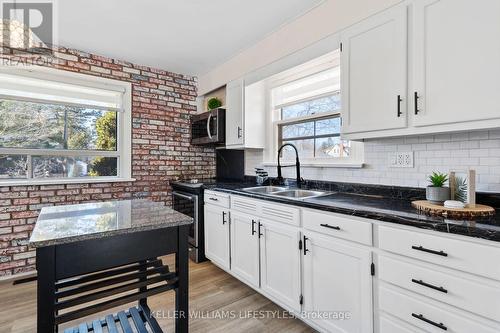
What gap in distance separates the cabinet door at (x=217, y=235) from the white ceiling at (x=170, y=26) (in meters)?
1.81

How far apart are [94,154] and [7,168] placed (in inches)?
31.1

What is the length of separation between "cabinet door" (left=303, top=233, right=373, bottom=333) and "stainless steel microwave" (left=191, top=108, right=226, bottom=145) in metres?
1.98

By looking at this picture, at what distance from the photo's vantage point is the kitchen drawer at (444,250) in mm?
1000

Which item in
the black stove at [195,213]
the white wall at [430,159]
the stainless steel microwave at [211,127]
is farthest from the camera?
the stainless steel microwave at [211,127]

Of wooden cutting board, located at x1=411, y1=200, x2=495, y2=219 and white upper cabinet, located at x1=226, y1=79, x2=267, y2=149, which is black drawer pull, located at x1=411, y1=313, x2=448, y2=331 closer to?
wooden cutting board, located at x1=411, y1=200, x2=495, y2=219

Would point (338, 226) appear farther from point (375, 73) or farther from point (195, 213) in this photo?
point (195, 213)

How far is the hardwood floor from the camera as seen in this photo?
6.07 ft

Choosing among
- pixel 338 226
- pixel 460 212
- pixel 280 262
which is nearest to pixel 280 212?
pixel 280 262

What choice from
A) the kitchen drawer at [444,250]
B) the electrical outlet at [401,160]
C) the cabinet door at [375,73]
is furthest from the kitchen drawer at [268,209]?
the electrical outlet at [401,160]

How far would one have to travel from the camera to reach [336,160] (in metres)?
2.43

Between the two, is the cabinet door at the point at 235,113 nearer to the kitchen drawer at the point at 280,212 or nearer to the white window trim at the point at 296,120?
the white window trim at the point at 296,120

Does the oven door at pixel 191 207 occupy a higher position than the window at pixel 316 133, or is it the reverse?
the window at pixel 316 133

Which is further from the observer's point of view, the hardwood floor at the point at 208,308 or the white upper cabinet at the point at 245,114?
the white upper cabinet at the point at 245,114

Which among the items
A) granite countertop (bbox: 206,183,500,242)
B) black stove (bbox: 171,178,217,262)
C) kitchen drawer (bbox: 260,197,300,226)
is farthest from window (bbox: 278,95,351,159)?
black stove (bbox: 171,178,217,262)
